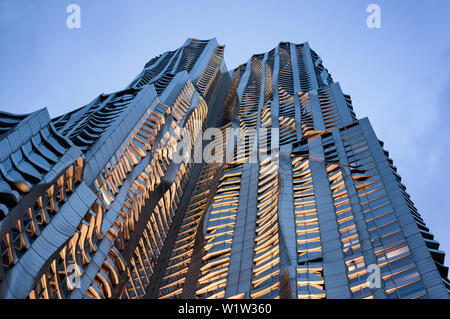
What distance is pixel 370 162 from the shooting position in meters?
61.0

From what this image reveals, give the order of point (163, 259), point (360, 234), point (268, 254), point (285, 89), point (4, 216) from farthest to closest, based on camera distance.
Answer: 1. point (285, 89)
2. point (163, 259)
3. point (268, 254)
4. point (360, 234)
5. point (4, 216)

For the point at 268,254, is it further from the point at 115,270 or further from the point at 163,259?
the point at 163,259

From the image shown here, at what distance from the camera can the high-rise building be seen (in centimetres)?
4062

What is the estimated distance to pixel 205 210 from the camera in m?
69.6

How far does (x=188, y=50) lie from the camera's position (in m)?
164

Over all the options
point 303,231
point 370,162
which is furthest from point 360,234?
point 370,162

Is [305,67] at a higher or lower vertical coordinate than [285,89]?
higher

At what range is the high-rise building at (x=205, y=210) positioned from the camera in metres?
40.6
